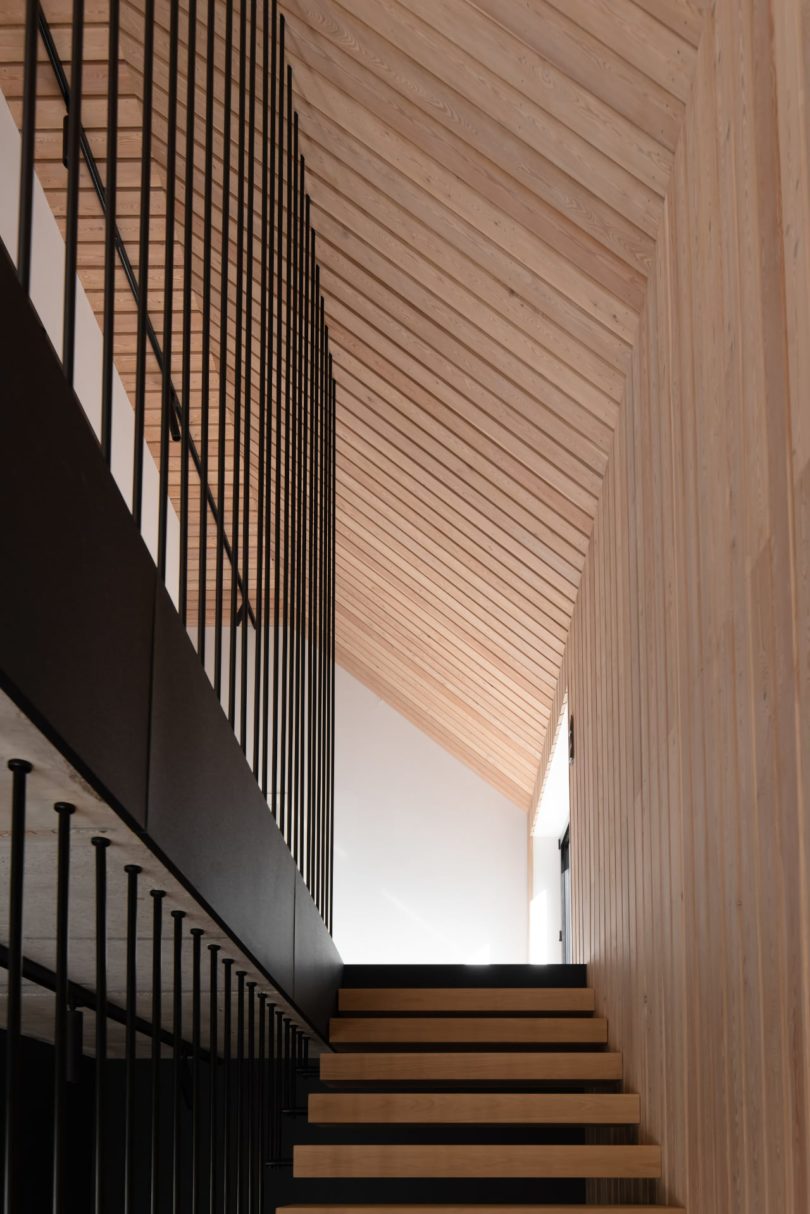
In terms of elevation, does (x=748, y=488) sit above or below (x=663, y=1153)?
above

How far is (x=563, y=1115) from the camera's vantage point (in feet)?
13.7

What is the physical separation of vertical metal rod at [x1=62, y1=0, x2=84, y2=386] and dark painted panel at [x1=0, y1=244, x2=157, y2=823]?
109mm

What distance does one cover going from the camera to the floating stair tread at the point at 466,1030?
4949 mm

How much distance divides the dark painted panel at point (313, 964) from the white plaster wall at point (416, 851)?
18.2 ft

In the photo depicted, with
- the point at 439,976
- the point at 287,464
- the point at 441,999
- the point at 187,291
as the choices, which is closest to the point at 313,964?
the point at 441,999

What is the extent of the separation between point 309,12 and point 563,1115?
3298 mm

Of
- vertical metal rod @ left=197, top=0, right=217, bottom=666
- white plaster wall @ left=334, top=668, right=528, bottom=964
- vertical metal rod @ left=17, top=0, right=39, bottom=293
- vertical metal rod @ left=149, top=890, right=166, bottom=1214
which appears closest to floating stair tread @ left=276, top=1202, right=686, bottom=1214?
vertical metal rod @ left=149, top=890, right=166, bottom=1214

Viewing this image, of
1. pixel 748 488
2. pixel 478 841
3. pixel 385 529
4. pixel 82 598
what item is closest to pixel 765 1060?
pixel 748 488

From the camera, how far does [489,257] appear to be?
436cm

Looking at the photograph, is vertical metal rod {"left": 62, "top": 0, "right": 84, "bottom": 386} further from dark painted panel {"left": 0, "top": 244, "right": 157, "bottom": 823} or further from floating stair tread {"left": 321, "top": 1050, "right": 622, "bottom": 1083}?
floating stair tread {"left": 321, "top": 1050, "right": 622, "bottom": 1083}

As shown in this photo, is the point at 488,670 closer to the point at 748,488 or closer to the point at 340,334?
the point at 340,334

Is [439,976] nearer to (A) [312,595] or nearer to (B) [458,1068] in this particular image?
(B) [458,1068]

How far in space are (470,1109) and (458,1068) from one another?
1.30ft

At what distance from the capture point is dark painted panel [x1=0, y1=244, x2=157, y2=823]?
4.51 feet
